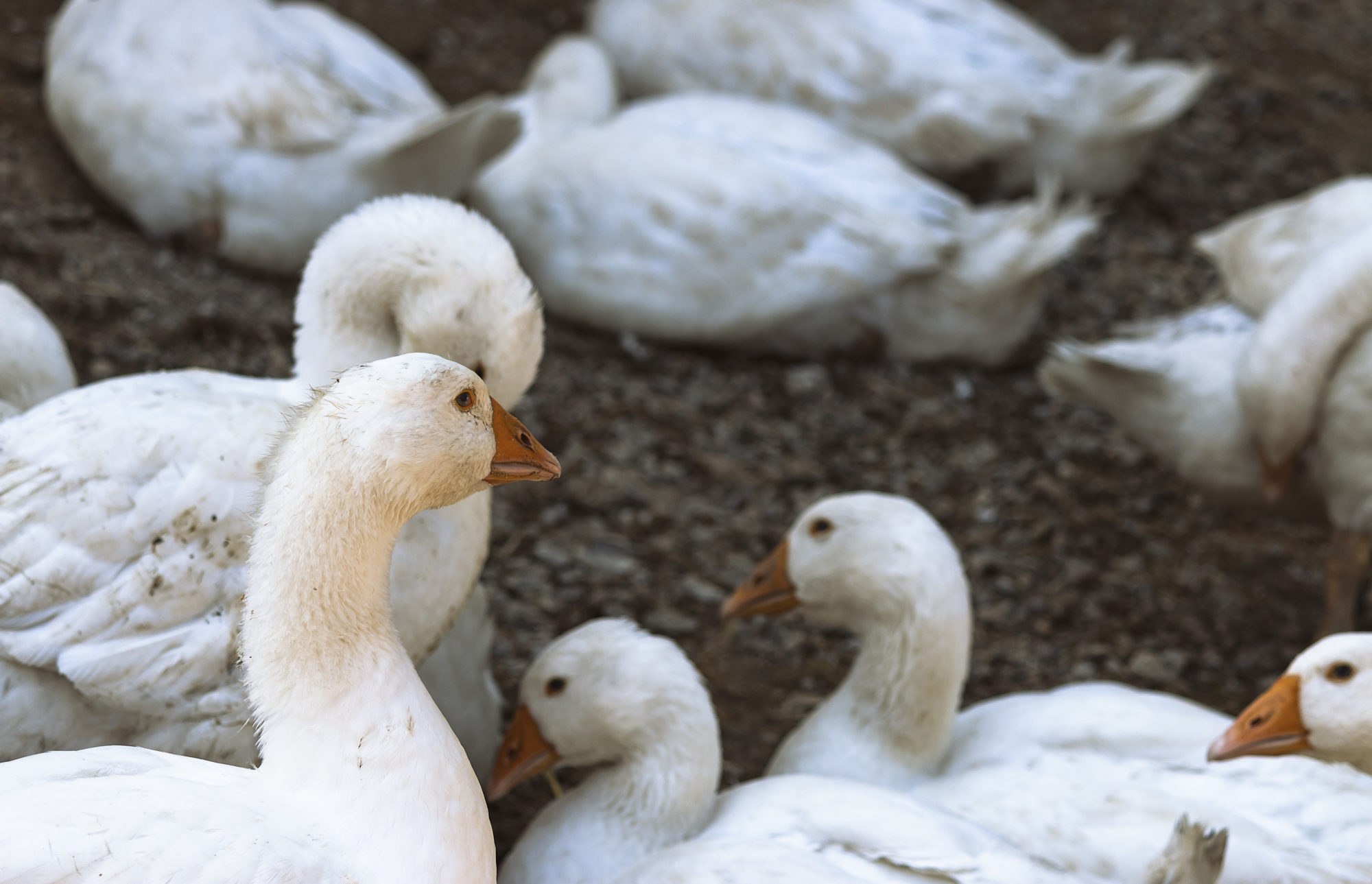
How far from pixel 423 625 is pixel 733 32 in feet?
14.4

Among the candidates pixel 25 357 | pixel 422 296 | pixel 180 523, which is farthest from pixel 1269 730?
pixel 25 357

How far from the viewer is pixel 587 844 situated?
3.35m

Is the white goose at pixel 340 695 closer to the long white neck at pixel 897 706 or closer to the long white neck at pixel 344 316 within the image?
the long white neck at pixel 344 316

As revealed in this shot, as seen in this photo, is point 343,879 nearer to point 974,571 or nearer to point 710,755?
point 710,755

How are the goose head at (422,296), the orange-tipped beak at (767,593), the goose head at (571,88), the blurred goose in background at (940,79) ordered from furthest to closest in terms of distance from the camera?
the blurred goose in background at (940,79), the goose head at (571,88), the orange-tipped beak at (767,593), the goose head at (422,296)

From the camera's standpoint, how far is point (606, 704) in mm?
3398

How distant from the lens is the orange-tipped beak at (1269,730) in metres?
3.34

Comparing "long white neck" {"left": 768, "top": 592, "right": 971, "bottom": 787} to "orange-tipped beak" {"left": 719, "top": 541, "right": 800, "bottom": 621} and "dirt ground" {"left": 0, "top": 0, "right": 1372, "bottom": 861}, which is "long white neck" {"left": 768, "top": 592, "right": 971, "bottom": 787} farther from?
"dirt ground" {"left": 0, "top": 0, "right": 1372, "bottom": 861}

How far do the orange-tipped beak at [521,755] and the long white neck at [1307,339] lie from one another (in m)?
2.41

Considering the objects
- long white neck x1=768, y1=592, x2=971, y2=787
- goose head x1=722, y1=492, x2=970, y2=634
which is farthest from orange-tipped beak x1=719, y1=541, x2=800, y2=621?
long white neck x1=768, y1=592, x2=971, y2=787

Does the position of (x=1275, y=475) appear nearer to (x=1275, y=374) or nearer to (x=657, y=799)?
(x=1275, y=374)

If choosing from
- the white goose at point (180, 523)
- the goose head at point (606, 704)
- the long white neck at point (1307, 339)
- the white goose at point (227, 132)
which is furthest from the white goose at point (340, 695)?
the white goose at point (227, 132)

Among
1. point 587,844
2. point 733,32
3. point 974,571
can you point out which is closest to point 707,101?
point 733,32

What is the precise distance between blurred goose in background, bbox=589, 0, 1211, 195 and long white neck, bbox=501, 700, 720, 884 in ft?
12.7
